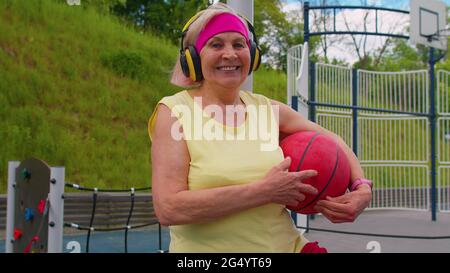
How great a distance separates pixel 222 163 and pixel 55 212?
2.18m

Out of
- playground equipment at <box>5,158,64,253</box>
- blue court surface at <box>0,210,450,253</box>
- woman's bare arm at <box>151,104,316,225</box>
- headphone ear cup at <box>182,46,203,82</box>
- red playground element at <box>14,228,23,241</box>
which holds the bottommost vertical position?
blue court surface at <box>0,210,450,253</box>

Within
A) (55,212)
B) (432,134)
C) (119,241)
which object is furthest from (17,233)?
(432,134)

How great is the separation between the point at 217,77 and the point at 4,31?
502 inches

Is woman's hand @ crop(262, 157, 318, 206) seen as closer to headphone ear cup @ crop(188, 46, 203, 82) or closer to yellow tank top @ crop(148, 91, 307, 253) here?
yellow tank top @ crop(148, 91, 307, 253)

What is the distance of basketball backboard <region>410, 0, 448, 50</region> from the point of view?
11727mm

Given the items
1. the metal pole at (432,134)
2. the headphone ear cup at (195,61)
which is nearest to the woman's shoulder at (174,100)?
the headphone ear cup at (195,61)

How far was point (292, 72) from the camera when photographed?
882 cm

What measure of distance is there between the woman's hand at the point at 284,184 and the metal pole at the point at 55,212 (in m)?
2.22

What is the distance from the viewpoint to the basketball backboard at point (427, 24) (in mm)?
11727

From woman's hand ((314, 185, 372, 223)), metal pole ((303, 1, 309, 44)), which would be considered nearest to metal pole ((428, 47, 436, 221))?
metal pole ((303, 1, 309, 44))

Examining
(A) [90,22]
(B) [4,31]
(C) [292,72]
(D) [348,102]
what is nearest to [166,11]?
(A) [90,22]

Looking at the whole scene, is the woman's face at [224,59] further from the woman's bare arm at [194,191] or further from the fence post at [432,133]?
the fence post at [432,133]

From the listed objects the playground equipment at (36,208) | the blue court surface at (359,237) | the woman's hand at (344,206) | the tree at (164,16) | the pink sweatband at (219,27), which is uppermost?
the tree at (164,16)
